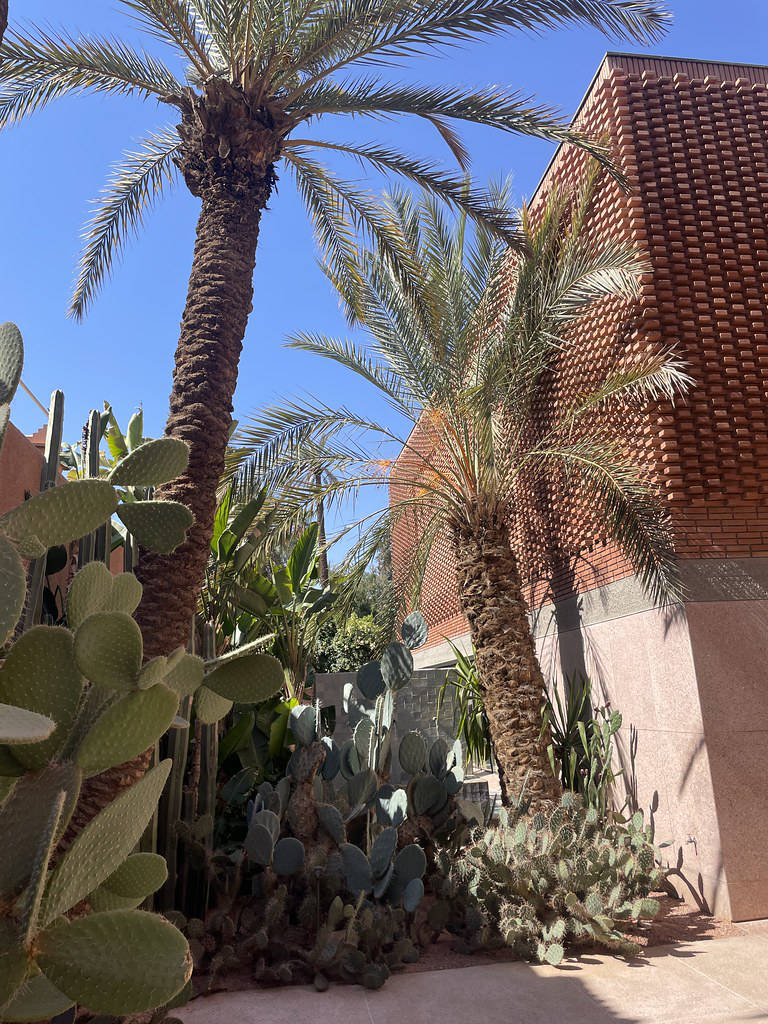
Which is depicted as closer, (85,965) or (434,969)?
(85,965)

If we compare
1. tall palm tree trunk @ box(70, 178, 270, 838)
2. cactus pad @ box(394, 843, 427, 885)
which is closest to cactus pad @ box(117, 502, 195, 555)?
tall palm tree trunk @ box(70, 178, 270, 838)

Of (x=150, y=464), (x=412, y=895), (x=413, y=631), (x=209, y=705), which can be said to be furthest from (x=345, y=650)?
(x=150, y=464)

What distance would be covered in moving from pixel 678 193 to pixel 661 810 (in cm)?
567

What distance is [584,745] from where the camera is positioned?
722 centimetres

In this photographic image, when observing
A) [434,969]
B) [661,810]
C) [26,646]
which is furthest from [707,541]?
[26,646]

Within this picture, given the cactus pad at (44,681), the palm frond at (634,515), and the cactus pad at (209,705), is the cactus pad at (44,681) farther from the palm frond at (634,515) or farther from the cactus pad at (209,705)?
the palm frond at (634,515)

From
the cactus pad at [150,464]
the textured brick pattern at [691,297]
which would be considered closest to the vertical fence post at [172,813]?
the cactus pad at [150,464]

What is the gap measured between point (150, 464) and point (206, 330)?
3519 mm

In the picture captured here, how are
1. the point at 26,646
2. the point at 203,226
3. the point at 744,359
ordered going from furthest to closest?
the point at 744,359, the point at 203,226, the point at 26,646

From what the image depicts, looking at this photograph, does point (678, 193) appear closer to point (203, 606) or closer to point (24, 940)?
point (203, 606)

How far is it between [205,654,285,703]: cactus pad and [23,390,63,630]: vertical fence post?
164cm

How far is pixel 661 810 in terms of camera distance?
6.68 metres

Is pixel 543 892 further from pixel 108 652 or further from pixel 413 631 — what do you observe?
pixel 108 652

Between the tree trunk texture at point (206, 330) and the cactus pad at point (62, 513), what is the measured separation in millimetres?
2348
